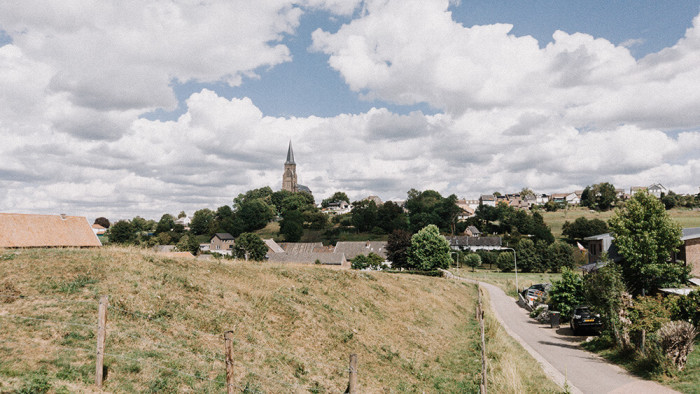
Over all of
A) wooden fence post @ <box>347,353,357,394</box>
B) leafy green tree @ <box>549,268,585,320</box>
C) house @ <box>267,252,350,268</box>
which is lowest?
house @ <box>267,252,350,268</box>

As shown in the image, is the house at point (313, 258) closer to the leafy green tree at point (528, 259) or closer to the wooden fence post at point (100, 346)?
the leafy green tree at point (528, 259)

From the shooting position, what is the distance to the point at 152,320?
1366cm

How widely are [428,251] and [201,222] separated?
11070 cm

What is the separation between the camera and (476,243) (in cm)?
11431

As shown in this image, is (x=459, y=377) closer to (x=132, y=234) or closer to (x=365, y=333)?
(x=365, y=333)

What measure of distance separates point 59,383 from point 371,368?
9.75 m

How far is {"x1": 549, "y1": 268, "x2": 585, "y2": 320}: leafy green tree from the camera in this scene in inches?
1236

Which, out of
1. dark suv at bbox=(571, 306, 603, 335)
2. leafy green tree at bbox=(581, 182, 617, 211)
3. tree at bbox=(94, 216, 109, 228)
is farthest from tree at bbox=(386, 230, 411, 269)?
tree at bbox=(94, 216, 109, 228)

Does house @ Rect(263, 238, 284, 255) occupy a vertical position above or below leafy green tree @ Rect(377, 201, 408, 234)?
below

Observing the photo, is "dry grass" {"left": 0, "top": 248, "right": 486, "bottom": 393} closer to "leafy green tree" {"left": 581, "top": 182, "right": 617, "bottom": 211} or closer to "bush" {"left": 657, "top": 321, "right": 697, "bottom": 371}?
"bush" {"left": 657, "top": 321, "right": 697, "bottom": 371}

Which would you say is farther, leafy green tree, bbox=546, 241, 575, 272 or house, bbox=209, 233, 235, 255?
house, bbox=209, 233, 235, 255

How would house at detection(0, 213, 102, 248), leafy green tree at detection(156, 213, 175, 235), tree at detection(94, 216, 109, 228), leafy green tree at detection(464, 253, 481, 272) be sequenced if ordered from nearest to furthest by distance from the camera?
1. house at detection(0, 213, 102, 248)
2. leafy green tree at detection(464, 253, 481, 272)
3. leafy green tree at detection(156, 213, 175, 235)
4. tree at detection(94, 216, 109, 228)

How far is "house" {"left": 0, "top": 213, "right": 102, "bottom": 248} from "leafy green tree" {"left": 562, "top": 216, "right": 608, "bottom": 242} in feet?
357

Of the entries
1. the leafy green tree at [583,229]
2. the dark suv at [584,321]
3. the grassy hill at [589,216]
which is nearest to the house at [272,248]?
the grassy hill at [589,216]
